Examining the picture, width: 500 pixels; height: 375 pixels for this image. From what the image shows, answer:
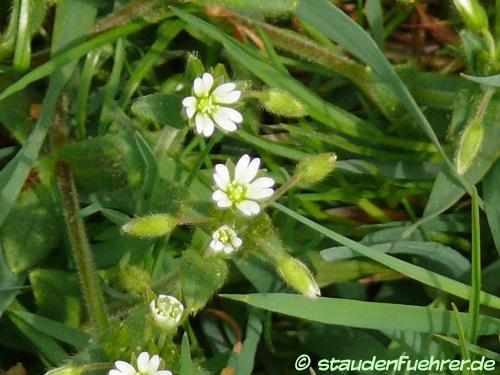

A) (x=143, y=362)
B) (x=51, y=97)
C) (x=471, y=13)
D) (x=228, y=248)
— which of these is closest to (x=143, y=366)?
(x=143, y=362)

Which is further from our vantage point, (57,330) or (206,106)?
(57,330)

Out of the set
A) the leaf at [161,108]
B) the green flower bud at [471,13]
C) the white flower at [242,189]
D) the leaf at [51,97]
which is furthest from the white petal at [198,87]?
the green flower bud at [471,13]

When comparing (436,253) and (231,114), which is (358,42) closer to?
(231,114)

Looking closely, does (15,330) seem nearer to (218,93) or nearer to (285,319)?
(285,319)

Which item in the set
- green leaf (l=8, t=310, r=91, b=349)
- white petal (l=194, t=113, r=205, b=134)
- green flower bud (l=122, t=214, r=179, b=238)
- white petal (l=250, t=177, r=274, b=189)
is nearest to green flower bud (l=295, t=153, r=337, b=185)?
white petal (l=250, t=177, r=274, b=189)

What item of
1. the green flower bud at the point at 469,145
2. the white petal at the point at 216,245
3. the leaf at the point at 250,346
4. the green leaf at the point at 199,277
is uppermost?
the green flower bud at the point at 469,145

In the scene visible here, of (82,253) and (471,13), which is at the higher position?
(471,13)

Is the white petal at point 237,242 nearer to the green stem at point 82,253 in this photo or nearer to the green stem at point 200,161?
the green stem at point 200,161
